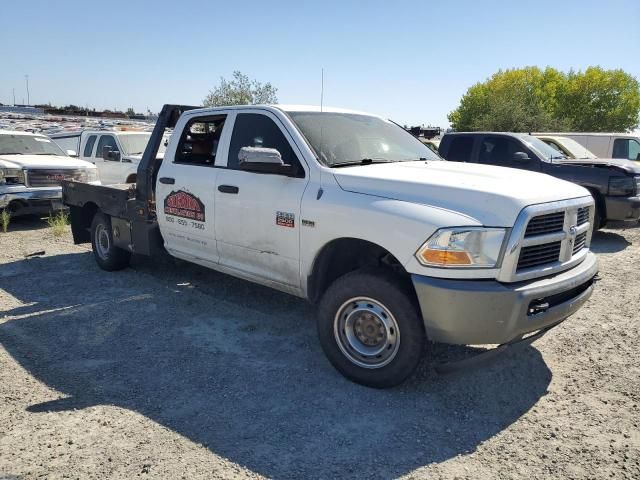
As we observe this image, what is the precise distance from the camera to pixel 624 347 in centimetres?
449

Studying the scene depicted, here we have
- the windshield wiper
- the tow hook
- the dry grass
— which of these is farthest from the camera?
the dry grass

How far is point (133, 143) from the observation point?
11.8m

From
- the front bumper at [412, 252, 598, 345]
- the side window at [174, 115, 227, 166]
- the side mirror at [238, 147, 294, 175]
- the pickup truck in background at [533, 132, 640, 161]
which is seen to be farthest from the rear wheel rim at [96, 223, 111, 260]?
the pickup truck in background at [533, 132, 640, 161]

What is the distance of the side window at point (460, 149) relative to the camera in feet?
33.6

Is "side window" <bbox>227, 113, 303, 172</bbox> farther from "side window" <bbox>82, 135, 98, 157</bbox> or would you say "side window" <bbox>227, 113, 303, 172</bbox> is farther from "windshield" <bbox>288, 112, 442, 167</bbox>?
"side window" <bbox>82, 135, 98, 157</bbox>

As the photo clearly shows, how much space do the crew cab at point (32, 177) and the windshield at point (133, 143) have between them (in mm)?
1291

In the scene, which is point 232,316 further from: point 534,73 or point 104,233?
point 534,73

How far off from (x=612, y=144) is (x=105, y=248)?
40.7ft

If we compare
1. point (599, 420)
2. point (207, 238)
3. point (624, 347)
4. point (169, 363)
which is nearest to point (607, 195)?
point (624, 347)

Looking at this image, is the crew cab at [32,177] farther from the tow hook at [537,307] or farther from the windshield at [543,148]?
the tow hook at [537,307]

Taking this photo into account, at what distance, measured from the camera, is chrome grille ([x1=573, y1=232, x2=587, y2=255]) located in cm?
378

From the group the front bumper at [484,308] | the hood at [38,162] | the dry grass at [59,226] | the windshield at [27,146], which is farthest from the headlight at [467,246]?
the windshield at [27,146]

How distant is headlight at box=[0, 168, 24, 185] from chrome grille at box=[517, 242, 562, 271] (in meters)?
9.13

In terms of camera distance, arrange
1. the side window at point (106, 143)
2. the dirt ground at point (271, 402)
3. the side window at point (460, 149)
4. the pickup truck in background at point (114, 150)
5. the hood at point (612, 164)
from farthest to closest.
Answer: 1. the side window at point (106, 143)
2. the pickup truck in background at point (114, 150)
3. the side window at point (460, 149)
4. the hood at point (612, 164)
5. the dirt ground at point (271, 402)
